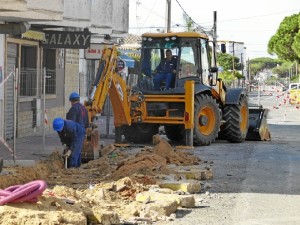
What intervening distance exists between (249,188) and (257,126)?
1098 centimetres

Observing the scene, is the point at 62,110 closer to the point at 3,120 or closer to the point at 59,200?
the point at 3,120

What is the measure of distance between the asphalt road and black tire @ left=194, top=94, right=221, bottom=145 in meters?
0.31

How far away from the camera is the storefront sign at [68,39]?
824 inches

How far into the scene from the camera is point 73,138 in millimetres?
15188

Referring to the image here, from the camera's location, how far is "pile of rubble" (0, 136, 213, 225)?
8914mm

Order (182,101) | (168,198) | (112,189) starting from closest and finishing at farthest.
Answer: (168,198)
(112,189)
(182,101)

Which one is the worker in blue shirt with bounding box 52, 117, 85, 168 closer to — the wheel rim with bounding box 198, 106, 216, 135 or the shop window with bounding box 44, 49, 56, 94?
the wheel rim with bounding box 198, 106, 216, 135

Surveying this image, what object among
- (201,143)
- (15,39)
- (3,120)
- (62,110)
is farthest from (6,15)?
(62,110)

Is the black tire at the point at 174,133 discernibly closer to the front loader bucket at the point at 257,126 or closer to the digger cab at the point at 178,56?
the digger cab at the point at 178,56

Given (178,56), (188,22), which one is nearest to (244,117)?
(178,56)

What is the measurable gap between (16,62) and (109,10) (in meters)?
6.13

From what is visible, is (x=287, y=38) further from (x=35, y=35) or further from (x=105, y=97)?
(x=105, y=97)

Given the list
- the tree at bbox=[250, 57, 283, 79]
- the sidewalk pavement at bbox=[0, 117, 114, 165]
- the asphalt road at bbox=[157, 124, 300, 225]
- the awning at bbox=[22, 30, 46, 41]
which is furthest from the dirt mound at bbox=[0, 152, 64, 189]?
the tree at bbox=[250, 57, 283, 79]

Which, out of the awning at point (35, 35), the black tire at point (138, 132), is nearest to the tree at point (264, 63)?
the awning at point (35, 35)
